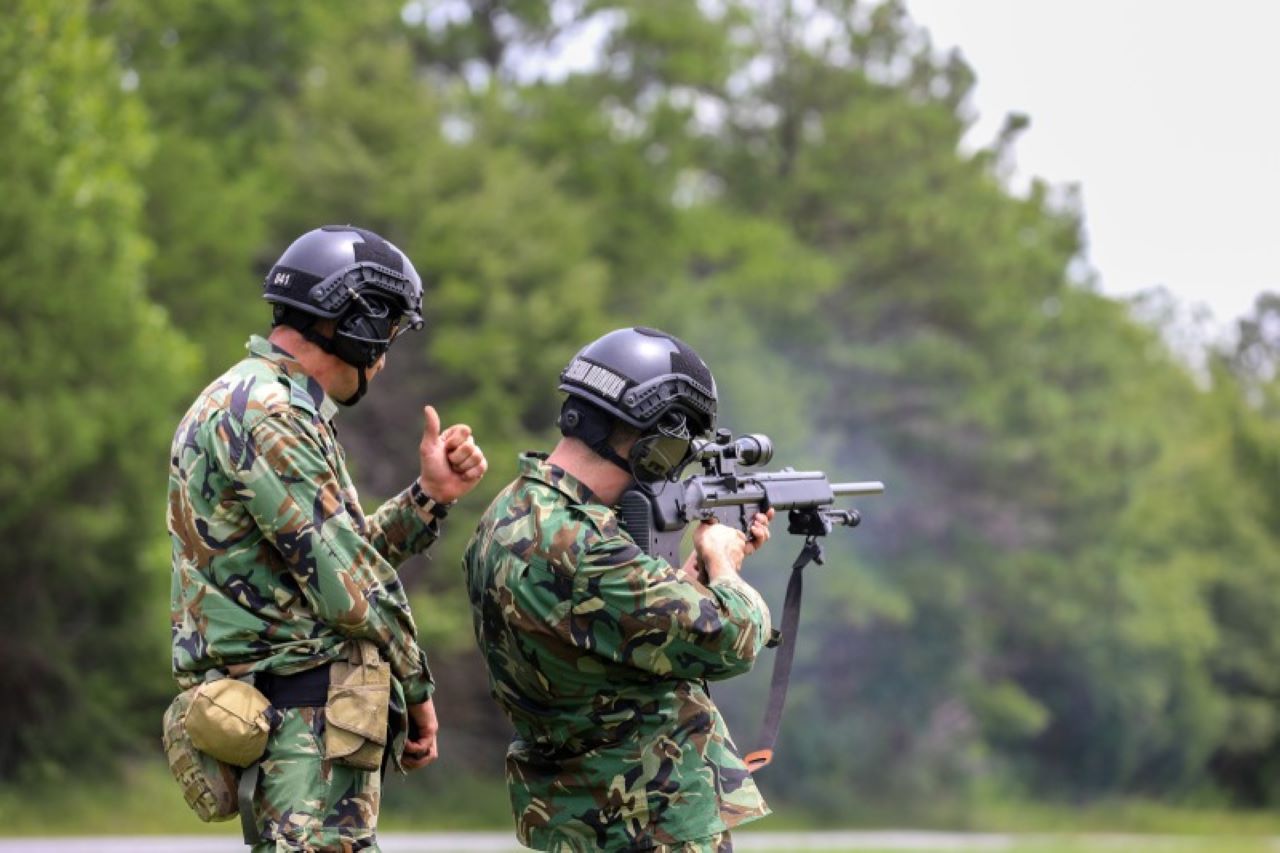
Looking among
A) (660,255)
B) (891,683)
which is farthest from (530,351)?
(891,683)

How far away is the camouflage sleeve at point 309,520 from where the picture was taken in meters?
5.12

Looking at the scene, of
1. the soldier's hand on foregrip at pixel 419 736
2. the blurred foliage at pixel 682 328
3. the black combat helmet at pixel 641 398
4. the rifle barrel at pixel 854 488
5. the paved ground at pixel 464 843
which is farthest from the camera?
the blurred foliage at pixel 682 328

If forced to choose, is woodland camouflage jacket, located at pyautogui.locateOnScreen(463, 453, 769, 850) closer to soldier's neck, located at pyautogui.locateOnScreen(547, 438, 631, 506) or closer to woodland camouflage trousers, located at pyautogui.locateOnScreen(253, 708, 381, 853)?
soldier's neck, located at pyautogui.locateOnScreen(547, 438, 631, 506)

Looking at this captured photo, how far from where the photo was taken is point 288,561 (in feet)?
16.9

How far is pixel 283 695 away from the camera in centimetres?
523

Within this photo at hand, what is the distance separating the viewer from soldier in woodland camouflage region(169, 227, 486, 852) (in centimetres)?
514

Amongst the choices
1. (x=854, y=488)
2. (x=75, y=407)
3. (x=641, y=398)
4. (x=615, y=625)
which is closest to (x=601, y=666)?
(x=615, y=625)

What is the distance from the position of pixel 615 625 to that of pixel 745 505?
2.52 feet

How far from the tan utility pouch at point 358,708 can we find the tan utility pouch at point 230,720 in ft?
0.59

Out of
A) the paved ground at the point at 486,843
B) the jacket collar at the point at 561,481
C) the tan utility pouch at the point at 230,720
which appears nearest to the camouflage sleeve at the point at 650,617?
the jacket collar at the point at 561,481

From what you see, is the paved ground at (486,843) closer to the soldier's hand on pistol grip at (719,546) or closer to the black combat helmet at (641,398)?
the soldier's hand on pistol grip at (719,546)

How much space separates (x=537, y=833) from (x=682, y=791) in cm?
47

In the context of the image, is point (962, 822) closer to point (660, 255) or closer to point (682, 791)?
point (660, 255)

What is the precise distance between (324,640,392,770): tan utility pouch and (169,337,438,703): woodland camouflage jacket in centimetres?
5
